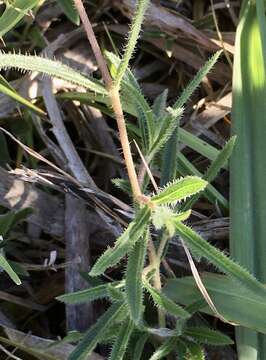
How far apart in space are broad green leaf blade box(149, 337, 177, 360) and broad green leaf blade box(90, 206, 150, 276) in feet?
0.94

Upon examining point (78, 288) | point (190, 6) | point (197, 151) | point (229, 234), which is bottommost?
point (78, 288)

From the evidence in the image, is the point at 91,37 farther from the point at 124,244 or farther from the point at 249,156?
the point at 249,156

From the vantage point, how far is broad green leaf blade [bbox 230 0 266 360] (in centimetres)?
146

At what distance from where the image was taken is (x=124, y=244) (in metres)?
1.18

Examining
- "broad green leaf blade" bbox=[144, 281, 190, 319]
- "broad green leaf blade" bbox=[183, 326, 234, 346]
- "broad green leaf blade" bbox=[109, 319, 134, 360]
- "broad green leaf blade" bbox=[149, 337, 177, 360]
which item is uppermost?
"broad green leaf blade" bbox=[144, 281, 190, 319]

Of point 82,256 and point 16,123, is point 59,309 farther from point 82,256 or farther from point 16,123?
point 16,123

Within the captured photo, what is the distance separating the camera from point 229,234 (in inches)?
61.3

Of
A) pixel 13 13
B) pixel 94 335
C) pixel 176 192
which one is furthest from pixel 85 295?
pixel 13 13

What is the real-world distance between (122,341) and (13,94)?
0.73 meters

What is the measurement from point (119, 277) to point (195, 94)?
2.11ft

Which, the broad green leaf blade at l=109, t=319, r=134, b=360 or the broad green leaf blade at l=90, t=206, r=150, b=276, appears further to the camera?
the broad green leaf blade at l=109, t=319, r=134, b=360

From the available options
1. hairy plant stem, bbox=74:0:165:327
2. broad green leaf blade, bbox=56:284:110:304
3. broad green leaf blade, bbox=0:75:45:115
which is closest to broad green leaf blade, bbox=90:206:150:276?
hairy plant stem, bbox=74:0:165:327

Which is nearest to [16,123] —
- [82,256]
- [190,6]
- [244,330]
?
[82,256]

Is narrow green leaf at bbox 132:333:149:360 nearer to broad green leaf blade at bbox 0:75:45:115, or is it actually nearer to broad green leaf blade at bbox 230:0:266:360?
broad green leaf blade at bbox 230:0:266:360
